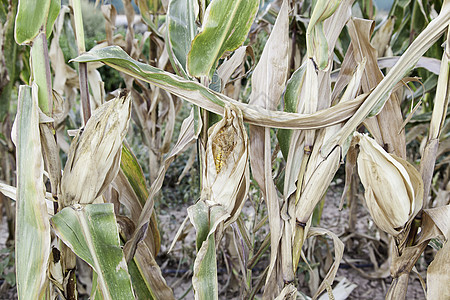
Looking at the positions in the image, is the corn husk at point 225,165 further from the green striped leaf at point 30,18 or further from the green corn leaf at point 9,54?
the green corn leaf at point 9,54

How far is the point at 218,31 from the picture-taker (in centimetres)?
37

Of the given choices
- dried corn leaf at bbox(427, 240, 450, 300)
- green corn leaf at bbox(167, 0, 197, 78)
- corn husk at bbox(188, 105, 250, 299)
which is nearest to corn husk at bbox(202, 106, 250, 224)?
corn husk at bbox(188, 105, 250, 299)

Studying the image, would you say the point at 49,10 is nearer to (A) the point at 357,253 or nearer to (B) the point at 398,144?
(B) the point at 398,144

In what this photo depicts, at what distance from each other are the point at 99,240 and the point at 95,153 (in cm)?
8

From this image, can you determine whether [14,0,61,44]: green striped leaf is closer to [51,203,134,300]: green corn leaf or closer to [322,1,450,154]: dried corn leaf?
[51,203,134,300]: green corn leaf

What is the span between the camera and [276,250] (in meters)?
0.39

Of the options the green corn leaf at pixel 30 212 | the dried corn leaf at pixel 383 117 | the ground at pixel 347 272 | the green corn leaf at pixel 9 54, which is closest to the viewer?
the green corn leaf at pixel 30 212

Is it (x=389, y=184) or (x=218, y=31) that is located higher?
(x=218, y=31)

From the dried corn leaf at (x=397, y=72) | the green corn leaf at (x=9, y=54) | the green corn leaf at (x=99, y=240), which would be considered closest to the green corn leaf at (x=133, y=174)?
the green corn leaf at (x=99, y=240)

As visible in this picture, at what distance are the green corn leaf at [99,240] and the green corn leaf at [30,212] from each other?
0.02 meters

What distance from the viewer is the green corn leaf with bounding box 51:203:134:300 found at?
1.14 ft

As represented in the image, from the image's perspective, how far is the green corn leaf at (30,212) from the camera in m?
0.33

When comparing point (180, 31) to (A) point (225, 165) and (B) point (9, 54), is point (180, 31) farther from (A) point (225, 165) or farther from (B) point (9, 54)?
(B) point (9, 54)

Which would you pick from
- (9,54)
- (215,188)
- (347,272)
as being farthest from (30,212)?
(347,272)
